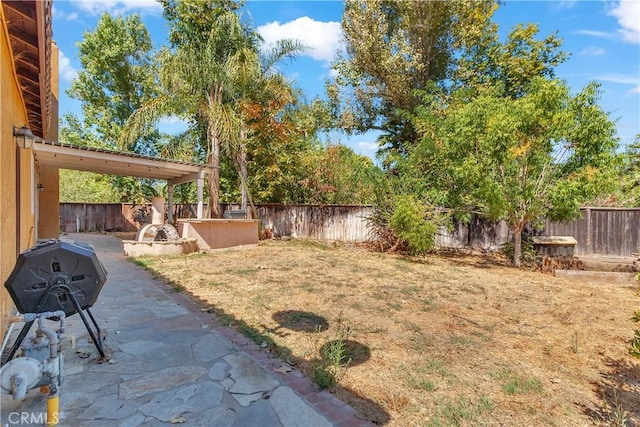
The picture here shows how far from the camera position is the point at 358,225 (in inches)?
530

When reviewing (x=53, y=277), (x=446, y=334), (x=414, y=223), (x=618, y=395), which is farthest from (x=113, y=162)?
(x=618, y=395)

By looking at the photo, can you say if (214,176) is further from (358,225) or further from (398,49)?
(398,49)

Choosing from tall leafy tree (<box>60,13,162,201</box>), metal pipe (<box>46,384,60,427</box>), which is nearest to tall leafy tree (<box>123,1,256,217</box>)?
tall leafy tree (<box>60,13,162,201</box>)

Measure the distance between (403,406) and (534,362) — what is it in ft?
5.73

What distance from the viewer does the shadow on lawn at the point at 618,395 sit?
2560 mm

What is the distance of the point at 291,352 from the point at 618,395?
117 inches

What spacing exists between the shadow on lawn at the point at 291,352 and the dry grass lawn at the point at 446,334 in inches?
0.5

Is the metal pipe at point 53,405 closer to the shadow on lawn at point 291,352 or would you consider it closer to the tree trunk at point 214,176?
the shadow on lawn at point 291,352

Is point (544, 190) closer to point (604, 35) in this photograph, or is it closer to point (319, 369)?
point (604, 35)

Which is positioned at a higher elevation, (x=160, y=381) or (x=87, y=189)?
(x=87, y=189)

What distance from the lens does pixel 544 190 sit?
27.4ft

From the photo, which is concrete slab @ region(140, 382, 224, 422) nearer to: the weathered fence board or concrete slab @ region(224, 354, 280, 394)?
concrete slab @ region(224, 354, 280, 394)

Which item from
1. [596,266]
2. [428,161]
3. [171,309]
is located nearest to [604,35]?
[428,161]

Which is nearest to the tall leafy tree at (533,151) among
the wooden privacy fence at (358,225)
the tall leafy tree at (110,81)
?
the wooden privacy fence at (358,225)
